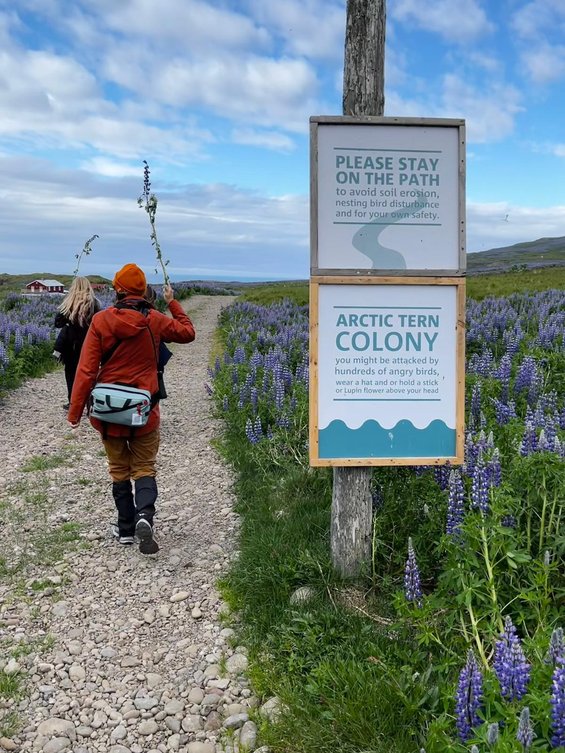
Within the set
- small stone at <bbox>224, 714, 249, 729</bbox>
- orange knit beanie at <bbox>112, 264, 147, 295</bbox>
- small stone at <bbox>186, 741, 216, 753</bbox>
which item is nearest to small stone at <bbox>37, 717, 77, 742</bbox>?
small stone at <bbox>186, 741, 216, 753</bbox>

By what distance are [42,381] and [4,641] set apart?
10052 mm

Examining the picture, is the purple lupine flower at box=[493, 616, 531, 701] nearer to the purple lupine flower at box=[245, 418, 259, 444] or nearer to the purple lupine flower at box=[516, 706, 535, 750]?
the purple lupine flower at box=[516, 706, 535, 750]

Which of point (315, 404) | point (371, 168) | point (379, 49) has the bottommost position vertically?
point (315, 404)

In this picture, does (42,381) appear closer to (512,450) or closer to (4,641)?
(4,641)

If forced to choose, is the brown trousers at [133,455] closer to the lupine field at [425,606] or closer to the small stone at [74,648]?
the lupine field at [425,606]

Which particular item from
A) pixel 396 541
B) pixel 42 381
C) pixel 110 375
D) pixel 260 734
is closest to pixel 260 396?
pixel 110 375

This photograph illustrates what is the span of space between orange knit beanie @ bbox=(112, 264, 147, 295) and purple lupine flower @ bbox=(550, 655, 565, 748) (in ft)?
14.3

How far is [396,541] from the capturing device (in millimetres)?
4805

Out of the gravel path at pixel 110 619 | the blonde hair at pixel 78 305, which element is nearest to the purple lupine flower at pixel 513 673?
the gravel path at pixel 110 619

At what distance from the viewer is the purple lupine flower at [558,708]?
2490 millimetres

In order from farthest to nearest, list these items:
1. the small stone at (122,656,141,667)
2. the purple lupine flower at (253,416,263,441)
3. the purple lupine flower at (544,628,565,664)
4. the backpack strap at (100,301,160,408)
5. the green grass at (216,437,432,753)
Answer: the purple lupine flower at (253,416,263,441), the backpack strap at (100,301,160,408), the small stone at (122,656,141,667), the green grass at (216,437,432,753), the purple lupine flower at (544,628,565,664)

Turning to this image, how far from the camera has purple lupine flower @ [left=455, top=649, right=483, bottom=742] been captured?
2766mm

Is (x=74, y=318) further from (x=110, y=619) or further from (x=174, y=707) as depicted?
(x=174, y=707)

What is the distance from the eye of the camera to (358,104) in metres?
4.37
